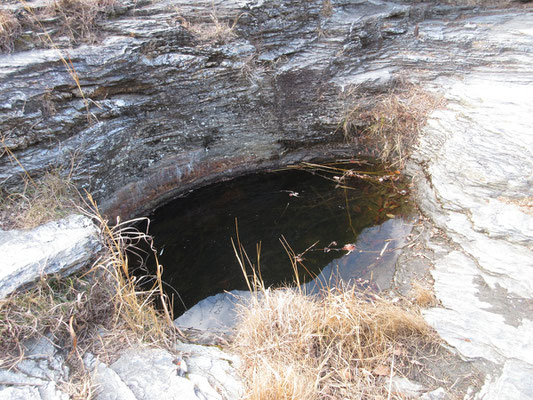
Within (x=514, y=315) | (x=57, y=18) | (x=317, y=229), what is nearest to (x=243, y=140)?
(x=317, y=229)

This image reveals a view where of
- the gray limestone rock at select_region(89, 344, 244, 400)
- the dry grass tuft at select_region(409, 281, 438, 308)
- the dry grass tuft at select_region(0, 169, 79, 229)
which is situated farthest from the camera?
A: the dry grass tuft at select_region(0, 169, 79, 229)

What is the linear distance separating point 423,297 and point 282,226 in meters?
1.92

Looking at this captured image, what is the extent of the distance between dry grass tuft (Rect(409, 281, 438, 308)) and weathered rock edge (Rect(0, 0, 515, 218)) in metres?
2.81

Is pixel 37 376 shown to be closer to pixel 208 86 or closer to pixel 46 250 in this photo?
pixel 46 250

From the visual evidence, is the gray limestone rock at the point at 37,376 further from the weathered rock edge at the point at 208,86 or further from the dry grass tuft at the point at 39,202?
the weathered rock edge at the point at 208,86

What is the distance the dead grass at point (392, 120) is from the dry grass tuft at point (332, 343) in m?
2.92

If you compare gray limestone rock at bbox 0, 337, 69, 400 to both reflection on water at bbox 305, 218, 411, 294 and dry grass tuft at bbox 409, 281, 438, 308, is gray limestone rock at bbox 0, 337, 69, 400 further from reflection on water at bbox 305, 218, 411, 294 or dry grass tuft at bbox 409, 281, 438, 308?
dry grass tuft at bbox 409, 281, 438, 308

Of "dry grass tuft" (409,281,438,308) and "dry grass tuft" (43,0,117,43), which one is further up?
"dry grass tuft" (43,0,117,43)

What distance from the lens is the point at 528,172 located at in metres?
3.61

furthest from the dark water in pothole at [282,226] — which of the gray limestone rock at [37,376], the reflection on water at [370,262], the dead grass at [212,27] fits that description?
the dead grass at [212,27]

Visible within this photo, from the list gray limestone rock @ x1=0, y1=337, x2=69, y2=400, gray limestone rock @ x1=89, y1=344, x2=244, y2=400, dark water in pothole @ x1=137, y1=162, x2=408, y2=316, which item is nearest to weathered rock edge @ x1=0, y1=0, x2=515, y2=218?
dark water in pothole @ x1=137, y1=162, x2=408, y2=316

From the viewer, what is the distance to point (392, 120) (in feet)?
17.1

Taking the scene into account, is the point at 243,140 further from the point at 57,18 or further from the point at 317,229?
the point at 57,18

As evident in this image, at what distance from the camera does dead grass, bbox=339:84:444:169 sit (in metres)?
5.04
